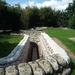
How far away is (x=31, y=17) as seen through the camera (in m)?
45.1

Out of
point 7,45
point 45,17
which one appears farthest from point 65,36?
point 45,17

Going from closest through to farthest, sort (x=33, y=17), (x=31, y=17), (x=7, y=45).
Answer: (x=7, y=45), (x=31, y=17), (x=33, y=17)

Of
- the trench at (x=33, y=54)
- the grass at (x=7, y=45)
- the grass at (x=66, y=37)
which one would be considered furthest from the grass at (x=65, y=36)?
the grass at (x=7, y=45)

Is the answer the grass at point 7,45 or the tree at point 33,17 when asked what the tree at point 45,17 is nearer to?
the tree at point 33,17

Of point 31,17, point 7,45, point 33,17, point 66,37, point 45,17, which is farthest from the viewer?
point 45,17

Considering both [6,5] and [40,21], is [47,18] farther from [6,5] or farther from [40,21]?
[6,5]

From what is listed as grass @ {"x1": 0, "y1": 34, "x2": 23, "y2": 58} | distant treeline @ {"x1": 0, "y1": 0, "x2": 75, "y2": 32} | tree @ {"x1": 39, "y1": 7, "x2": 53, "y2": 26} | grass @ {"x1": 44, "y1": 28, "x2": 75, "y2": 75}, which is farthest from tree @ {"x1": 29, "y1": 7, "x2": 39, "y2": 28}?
grass @ {"x1": 0, "y1": 34, "x2": 23, "y2": 58}

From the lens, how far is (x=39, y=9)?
51500 millimetres

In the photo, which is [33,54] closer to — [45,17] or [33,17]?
[33,17]

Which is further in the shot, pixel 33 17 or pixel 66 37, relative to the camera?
pixel 33 17

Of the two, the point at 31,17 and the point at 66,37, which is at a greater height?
the point at 31,17

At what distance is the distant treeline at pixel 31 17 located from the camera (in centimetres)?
2653

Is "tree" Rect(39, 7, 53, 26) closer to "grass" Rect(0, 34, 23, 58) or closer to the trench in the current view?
the trench

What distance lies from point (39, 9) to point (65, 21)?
871cm
